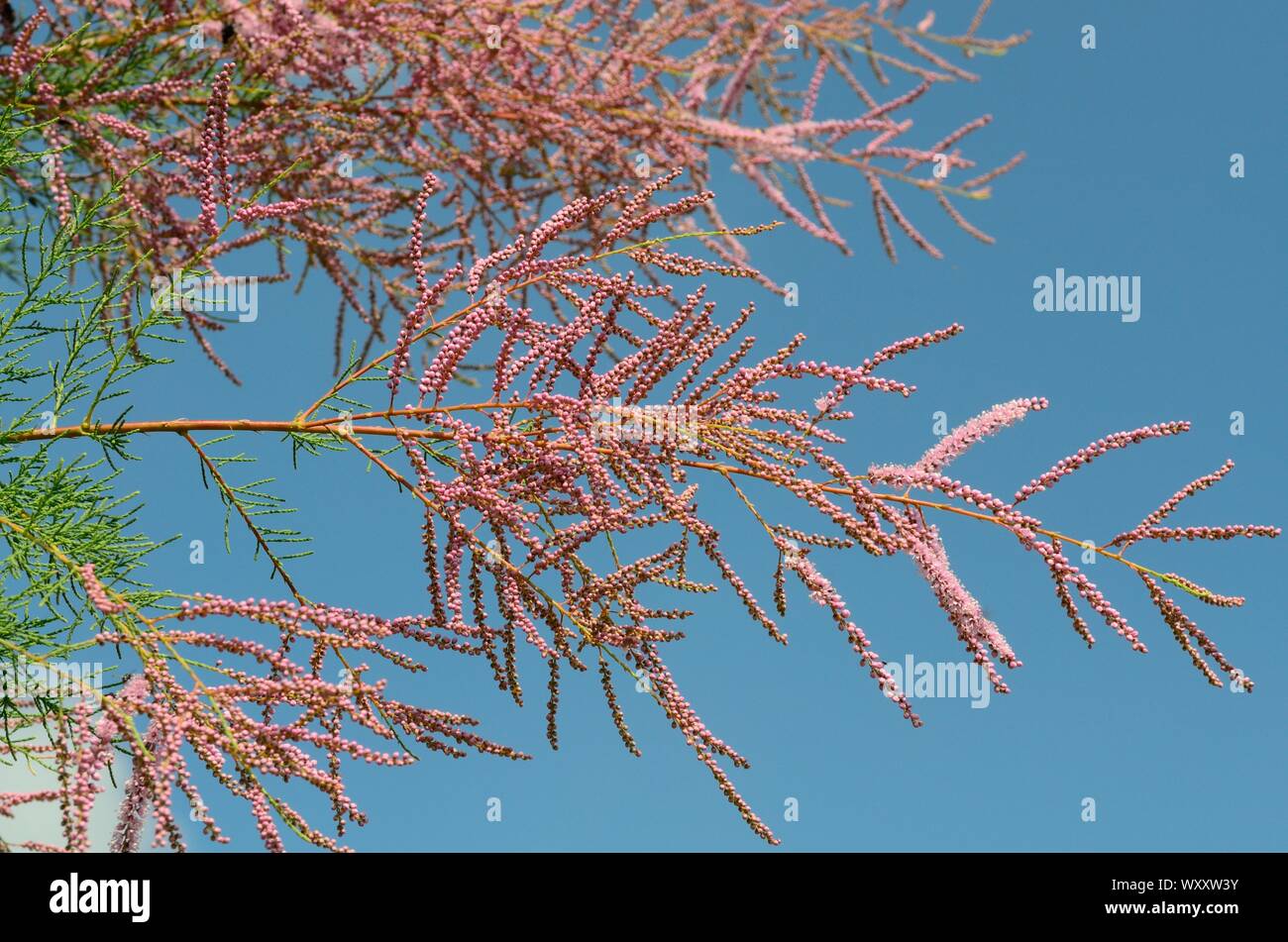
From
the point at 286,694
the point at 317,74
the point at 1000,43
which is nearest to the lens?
the point at 286,694

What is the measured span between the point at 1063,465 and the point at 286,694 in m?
1.91

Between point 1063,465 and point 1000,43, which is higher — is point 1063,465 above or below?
below

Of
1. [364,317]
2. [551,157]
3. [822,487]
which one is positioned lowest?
[822,487]

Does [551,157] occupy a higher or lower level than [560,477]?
higher

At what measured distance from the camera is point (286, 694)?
271 cm

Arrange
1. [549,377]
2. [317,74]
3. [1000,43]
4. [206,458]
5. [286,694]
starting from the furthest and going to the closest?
[1000,43]
[317,74]
[206,458]
[549,377]
[286,694]

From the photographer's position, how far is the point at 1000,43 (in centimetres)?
777

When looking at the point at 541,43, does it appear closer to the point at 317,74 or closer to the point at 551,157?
the point at 551,157

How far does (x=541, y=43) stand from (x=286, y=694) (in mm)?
4385

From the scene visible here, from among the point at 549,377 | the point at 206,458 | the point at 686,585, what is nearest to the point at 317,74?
the point at 206,458

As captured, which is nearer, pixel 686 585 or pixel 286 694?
pixel 286 694
